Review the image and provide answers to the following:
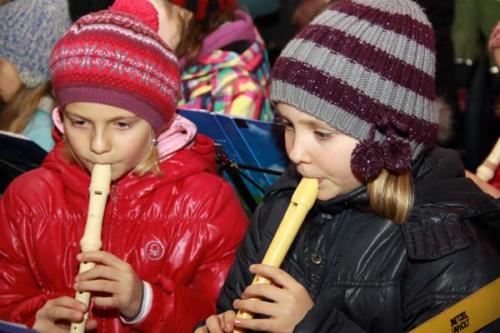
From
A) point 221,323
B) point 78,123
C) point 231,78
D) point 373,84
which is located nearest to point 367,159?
point 373,84

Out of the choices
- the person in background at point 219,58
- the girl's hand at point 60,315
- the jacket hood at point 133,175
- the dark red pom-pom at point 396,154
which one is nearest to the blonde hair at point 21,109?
the person in background at point 219,58

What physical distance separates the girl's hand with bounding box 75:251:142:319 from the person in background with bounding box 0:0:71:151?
46.9 inches

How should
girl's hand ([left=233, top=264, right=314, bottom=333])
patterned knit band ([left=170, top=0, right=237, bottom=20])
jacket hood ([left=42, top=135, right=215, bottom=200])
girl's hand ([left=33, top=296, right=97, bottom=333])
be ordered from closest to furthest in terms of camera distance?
girl's hand ([left=233, top=264, right=314, bottom=333]), girl's hand ([left=33, top=296, right=97, bottom=333]), jacket hood ([left=42, top=135, right=215, bottom=200]), patterned knit band ([left=170, top=0, right=237, bottom=20])

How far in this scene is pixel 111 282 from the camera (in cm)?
201

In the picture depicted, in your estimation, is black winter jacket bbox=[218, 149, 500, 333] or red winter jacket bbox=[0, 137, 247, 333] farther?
red winter jacket bbox=[0, 137, 247, 333]

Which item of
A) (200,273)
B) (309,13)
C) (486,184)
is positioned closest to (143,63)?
(200,273)

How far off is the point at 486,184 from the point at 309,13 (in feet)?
3.94

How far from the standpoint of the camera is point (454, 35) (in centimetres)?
327

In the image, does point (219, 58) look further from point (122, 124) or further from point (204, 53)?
point (122, 124)

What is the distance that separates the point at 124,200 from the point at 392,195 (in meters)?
0.78

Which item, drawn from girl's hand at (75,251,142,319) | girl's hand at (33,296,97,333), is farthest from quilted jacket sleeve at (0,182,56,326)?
girl's hand at (75,251,142,319)

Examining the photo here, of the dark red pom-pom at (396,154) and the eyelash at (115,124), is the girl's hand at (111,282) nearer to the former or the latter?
the eyelash at (115,124)

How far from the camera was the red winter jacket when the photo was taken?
2.22 meters

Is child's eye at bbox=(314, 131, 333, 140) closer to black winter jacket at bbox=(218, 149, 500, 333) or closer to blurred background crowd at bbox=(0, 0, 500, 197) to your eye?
black winter jacket at bbox=(218, 149, 500, 333)
